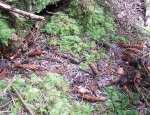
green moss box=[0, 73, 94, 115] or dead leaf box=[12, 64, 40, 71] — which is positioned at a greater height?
dead leaf box=[12, 64, 40, 71]

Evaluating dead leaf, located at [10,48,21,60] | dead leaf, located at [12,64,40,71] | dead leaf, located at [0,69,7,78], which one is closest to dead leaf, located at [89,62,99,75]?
dead leaf, located at [12,64,40,71]

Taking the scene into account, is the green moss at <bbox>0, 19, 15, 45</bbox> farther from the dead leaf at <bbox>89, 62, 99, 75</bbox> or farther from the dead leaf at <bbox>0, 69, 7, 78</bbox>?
the dead leaf at <bbox>89, 62, 99, 75</bbox>

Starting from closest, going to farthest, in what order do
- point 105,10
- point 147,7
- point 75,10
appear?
Result: 1. point 75,10
2. point 105,10
3. point 147,7

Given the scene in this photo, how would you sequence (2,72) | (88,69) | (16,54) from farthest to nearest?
(88,69)
(16,54)
(2,72)

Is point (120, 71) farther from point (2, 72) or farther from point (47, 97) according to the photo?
point (2, 72)

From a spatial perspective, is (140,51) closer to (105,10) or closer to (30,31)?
(105,10)

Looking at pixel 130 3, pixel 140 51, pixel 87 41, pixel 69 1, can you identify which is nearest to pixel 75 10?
pixel 69 1

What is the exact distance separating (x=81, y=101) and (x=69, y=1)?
5.31 feet

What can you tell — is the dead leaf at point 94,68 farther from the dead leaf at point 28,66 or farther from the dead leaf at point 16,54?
the dead leaf at point 16,54

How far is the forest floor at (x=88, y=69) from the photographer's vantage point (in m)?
2.69

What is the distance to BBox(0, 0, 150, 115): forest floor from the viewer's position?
106 inches

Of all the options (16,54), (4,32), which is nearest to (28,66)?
(16,54)

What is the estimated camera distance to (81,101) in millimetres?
2629

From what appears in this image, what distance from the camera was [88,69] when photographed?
2.96 metres
